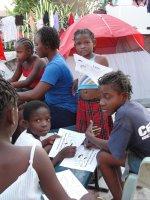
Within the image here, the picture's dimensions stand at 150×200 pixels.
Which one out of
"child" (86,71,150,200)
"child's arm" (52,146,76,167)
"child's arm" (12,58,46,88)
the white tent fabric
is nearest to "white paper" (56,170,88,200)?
"child's arm" (52,146,76,167)

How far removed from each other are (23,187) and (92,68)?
143 centimetres

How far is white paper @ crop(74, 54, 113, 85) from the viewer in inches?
93.4

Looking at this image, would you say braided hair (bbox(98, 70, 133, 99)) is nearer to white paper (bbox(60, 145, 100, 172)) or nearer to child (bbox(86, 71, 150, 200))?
child (bbox(86, 71, 150, 200))

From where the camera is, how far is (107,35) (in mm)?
4621

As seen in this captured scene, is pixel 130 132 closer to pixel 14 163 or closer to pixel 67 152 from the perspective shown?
pixel 67 152

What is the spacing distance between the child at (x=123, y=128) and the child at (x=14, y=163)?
0.77 metres

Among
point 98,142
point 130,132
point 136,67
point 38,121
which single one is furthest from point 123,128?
point 136,67

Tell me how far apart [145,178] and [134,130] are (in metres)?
0.53

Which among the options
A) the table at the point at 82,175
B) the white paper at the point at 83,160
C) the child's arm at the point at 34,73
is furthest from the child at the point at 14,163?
the child's arm at the point at 34,73

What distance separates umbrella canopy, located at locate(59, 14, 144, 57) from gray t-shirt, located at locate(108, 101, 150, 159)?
110 inches

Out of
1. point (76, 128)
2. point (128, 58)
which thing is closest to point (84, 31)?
point (76, 128)

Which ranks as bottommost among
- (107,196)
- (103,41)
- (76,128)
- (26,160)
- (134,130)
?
(107,196)

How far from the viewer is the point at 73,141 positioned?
220 centimetres

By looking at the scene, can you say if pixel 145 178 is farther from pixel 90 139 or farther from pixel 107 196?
pixel 107 196
